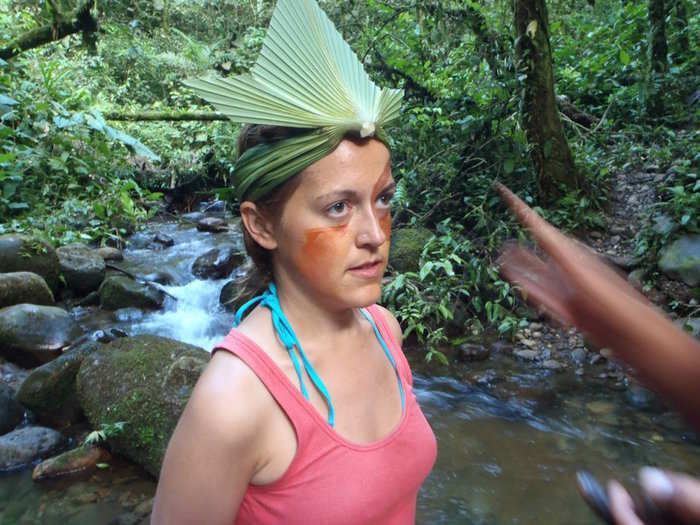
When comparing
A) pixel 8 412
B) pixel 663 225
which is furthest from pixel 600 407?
pixel 8 412

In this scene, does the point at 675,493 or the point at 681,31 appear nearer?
the point at 675,493

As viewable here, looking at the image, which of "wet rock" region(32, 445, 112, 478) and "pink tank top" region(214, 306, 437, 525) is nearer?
"pink tank top" region(214, 306, 437, 525)

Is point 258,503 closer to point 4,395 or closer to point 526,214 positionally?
point 526,214

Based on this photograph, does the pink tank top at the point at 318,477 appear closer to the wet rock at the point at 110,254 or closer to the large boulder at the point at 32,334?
the large boulder at the point at 32,334

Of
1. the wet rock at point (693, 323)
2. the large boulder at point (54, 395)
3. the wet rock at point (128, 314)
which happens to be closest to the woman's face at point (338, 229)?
the large boulder at point (54, 395)

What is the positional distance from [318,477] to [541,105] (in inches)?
228

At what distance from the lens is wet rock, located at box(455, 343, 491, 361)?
5.61m

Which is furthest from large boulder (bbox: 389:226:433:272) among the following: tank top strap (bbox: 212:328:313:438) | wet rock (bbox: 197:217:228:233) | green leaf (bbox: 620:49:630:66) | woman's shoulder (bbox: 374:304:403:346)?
tank top strap (bbox: 212:328:313:438)

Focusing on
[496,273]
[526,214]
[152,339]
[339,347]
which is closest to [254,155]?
[339,347]

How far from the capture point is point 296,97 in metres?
1.45

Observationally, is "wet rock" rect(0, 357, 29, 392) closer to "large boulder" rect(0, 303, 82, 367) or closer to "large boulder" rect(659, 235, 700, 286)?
"large boulder" rect(0, 303, 82, 367)

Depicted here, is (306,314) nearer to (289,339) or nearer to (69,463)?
(289,339)

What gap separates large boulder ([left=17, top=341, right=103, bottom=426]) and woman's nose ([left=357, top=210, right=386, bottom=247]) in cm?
418

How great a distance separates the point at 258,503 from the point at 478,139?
6.17 metres
